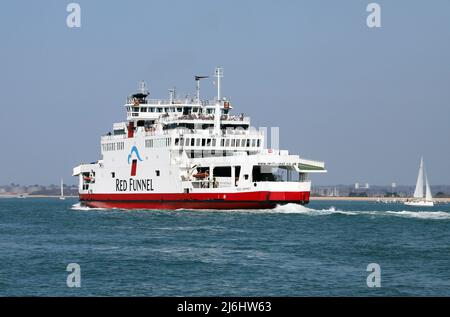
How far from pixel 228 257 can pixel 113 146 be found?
157ft

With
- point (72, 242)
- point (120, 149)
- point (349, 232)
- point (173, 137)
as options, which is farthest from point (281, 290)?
point (120, 149)

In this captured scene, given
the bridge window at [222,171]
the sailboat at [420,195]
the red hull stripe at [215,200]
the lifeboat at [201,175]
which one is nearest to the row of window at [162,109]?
the red hull stripe at [215,200]

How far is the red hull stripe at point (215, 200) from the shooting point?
209 feet

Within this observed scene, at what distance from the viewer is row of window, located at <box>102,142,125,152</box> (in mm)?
80188

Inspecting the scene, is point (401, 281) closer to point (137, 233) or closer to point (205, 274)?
point (205, 274)

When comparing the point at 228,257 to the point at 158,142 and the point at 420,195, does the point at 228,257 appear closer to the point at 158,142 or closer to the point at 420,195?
the point at 158,142

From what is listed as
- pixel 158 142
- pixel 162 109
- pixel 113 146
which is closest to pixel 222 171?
pixel 158 142

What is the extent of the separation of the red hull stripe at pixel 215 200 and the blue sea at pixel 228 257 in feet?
12.6

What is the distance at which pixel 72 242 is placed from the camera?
43906mm

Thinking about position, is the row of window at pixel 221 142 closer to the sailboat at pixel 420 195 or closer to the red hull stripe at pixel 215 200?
the red hull stripe at pixel 215 200

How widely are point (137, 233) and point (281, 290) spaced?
75.5ft

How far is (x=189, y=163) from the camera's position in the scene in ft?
229

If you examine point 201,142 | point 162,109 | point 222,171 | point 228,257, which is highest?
point 162,109
